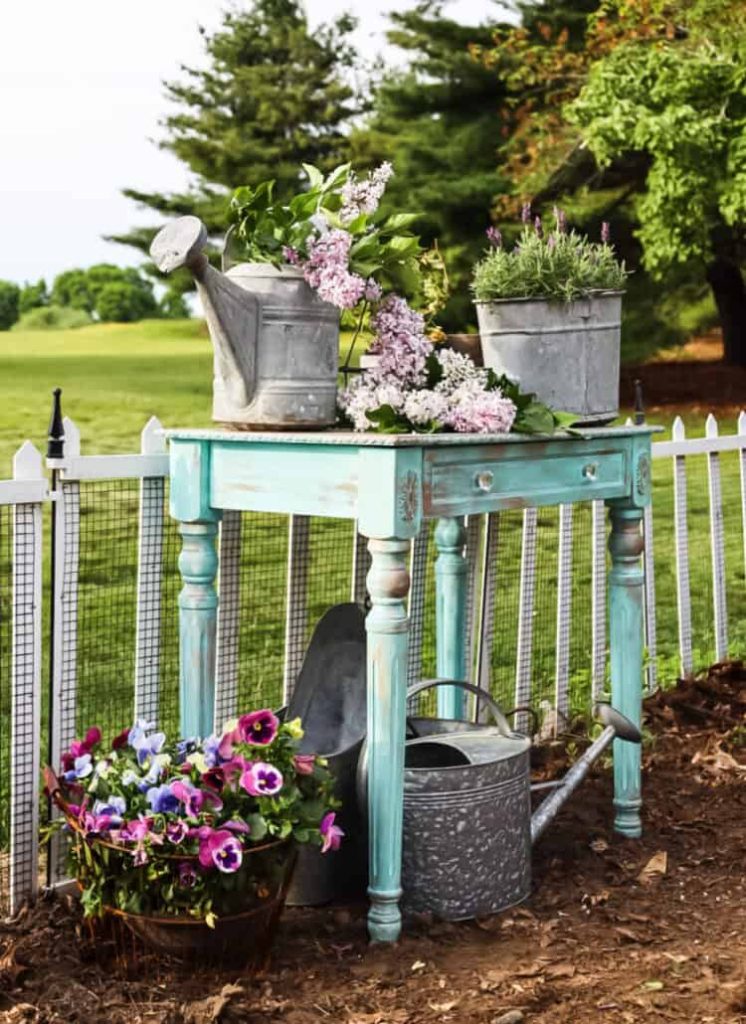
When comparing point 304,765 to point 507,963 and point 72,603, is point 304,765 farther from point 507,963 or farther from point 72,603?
point 72,603

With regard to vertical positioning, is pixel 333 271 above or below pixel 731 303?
below

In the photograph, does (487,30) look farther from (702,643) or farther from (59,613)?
(59,613)

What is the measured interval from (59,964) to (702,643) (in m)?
4.61

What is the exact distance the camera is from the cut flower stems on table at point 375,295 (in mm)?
3309

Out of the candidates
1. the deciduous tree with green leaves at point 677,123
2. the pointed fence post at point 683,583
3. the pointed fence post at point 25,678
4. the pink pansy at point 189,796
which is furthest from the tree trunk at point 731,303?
the pink pansy at point 189,796

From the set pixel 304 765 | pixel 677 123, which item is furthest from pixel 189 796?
pixel 677 123

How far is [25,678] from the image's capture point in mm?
3404

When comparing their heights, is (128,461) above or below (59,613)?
above

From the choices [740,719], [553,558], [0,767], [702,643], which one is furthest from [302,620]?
[553,558]

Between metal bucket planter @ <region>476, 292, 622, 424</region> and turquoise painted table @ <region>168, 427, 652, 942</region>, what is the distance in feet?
0.47

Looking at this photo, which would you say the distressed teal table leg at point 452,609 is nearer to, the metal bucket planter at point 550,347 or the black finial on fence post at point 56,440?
the metal bucket planter at point 550,347

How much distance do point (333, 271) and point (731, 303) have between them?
1985 centimetres

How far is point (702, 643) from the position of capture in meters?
7.03

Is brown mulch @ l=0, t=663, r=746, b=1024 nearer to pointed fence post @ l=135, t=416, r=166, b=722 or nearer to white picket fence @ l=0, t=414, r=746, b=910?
white picket fence @ l=0, t=414, r=746, b=910
